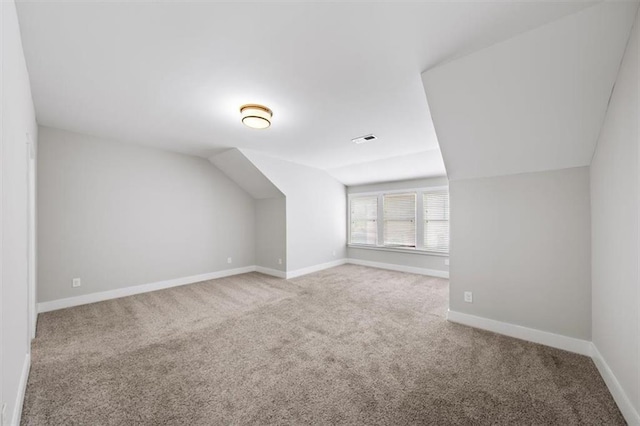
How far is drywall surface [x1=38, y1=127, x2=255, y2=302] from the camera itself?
11.7 ft

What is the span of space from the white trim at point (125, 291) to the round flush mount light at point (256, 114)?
342 cm

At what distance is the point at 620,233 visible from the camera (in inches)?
68.8

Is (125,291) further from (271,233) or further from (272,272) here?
(271,233)

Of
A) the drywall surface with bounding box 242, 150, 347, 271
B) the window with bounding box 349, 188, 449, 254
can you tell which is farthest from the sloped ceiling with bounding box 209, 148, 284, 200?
the window with bounding box 349, 188, 449, 254

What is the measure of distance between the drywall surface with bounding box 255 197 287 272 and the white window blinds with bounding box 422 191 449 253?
3.07 meters

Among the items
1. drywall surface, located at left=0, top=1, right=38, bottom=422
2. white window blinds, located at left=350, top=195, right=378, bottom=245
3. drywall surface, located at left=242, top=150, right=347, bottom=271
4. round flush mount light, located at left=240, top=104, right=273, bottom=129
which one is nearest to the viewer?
drywall surface, located at left=0, top=1, right=38, bottom=422

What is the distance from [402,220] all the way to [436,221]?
764 millimetres

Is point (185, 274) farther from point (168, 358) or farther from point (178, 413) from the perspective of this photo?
point (178, 413)

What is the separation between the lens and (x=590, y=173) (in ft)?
7.80

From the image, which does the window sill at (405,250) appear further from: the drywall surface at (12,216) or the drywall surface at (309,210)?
→ the drywall surface at (12,216)

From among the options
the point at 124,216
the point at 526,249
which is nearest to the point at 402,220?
the point at 526,249

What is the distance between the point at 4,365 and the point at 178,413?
0.94m

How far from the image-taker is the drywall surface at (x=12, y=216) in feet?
4.39

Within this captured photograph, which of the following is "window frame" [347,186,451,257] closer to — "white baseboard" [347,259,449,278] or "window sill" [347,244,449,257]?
"window sill" [347,244,449,257]
